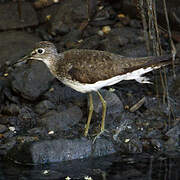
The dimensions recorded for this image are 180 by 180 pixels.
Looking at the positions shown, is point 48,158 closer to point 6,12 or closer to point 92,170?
point 92,170

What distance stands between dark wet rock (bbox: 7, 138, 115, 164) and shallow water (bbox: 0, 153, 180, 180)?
83 mm

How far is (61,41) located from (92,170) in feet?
A: 10.3

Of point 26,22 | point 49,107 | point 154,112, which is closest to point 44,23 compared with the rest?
point 26,22

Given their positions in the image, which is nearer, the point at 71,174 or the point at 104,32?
the point at 71,174

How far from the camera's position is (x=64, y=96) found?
6.20m

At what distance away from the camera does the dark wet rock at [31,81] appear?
5.99 metres

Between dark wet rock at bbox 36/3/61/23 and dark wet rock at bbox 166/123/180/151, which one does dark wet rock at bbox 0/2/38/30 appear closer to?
dark wet rock at bbox 36/3/61/23

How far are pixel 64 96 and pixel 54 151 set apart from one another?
138cm

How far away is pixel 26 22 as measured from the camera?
7543 mm

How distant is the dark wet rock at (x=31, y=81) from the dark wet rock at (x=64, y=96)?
11 centimetres

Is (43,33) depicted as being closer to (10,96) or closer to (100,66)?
(10,96)

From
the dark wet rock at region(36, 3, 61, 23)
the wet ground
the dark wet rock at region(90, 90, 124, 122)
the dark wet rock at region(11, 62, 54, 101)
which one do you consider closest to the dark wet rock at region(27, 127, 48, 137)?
the wet ground

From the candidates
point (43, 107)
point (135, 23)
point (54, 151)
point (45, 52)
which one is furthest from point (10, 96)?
point (135, 23)

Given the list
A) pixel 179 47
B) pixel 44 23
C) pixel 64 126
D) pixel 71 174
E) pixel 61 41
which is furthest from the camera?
pixel 44 23
